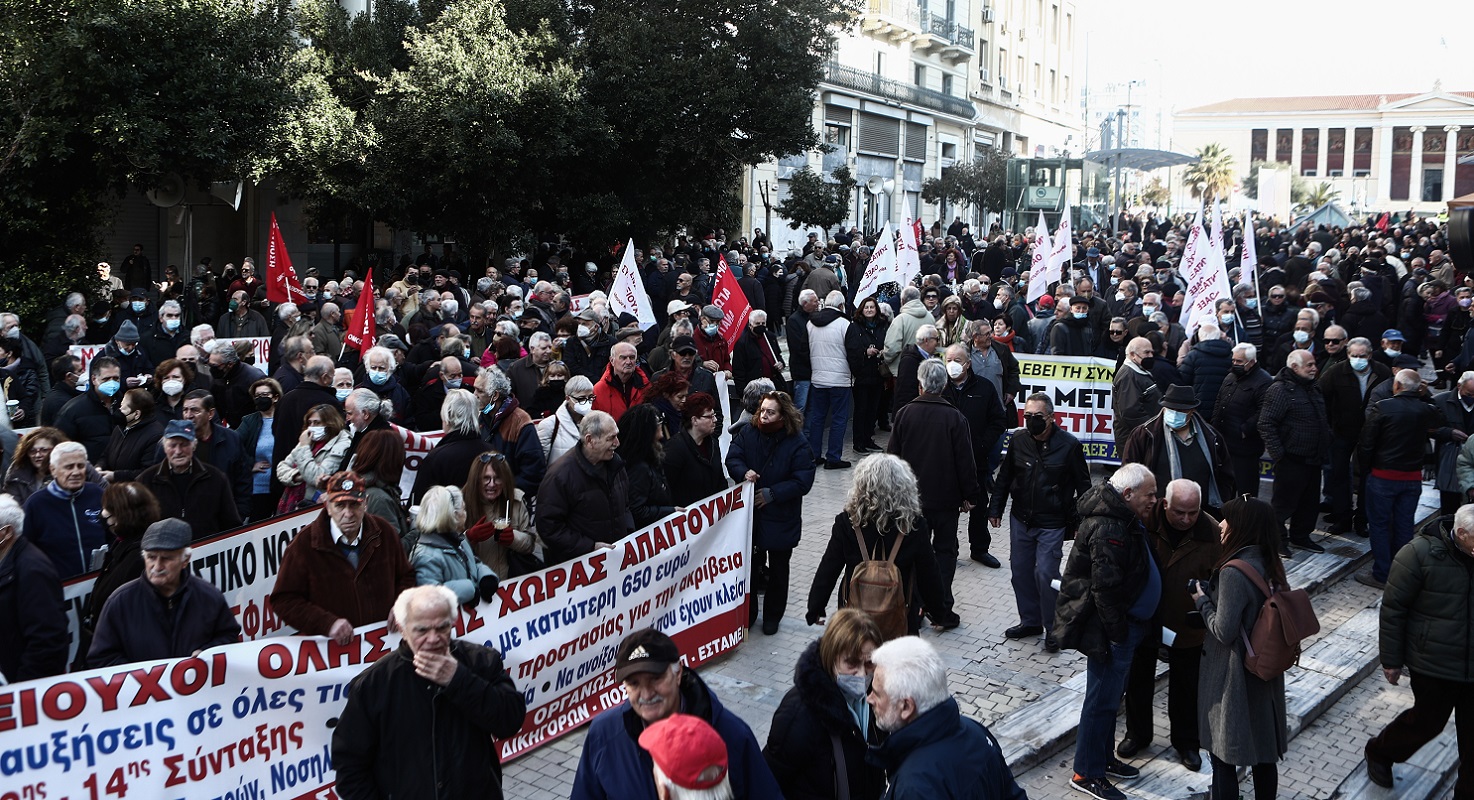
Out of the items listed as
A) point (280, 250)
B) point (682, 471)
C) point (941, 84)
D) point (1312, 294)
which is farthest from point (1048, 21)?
point (682, 471)

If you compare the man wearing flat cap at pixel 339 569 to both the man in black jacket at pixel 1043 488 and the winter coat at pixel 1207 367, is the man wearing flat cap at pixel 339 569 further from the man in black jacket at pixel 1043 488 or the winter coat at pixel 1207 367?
the winter coat at pixel 1207 367

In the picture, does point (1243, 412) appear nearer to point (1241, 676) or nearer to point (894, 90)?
point (1241, 676)

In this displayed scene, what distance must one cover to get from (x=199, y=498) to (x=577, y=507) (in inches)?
81.6

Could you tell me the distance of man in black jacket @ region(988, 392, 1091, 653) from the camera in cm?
836

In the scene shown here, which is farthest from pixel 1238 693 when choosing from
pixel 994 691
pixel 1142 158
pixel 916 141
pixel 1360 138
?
pixel 1360 138

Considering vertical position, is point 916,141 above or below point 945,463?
above

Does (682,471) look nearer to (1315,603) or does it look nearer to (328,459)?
(328,459)

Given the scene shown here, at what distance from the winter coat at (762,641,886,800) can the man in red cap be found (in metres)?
0.98

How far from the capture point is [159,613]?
5359 millimetres

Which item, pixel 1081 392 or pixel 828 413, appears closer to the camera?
pixel 1081 392

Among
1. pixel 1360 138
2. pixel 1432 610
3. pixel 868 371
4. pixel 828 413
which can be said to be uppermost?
pixel 1360 138

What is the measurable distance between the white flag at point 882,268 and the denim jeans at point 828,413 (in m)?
3.50

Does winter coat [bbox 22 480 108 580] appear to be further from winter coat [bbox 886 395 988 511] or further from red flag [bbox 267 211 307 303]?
red flag [bbox 267 211 307 303]

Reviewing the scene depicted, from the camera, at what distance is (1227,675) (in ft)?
20.4
